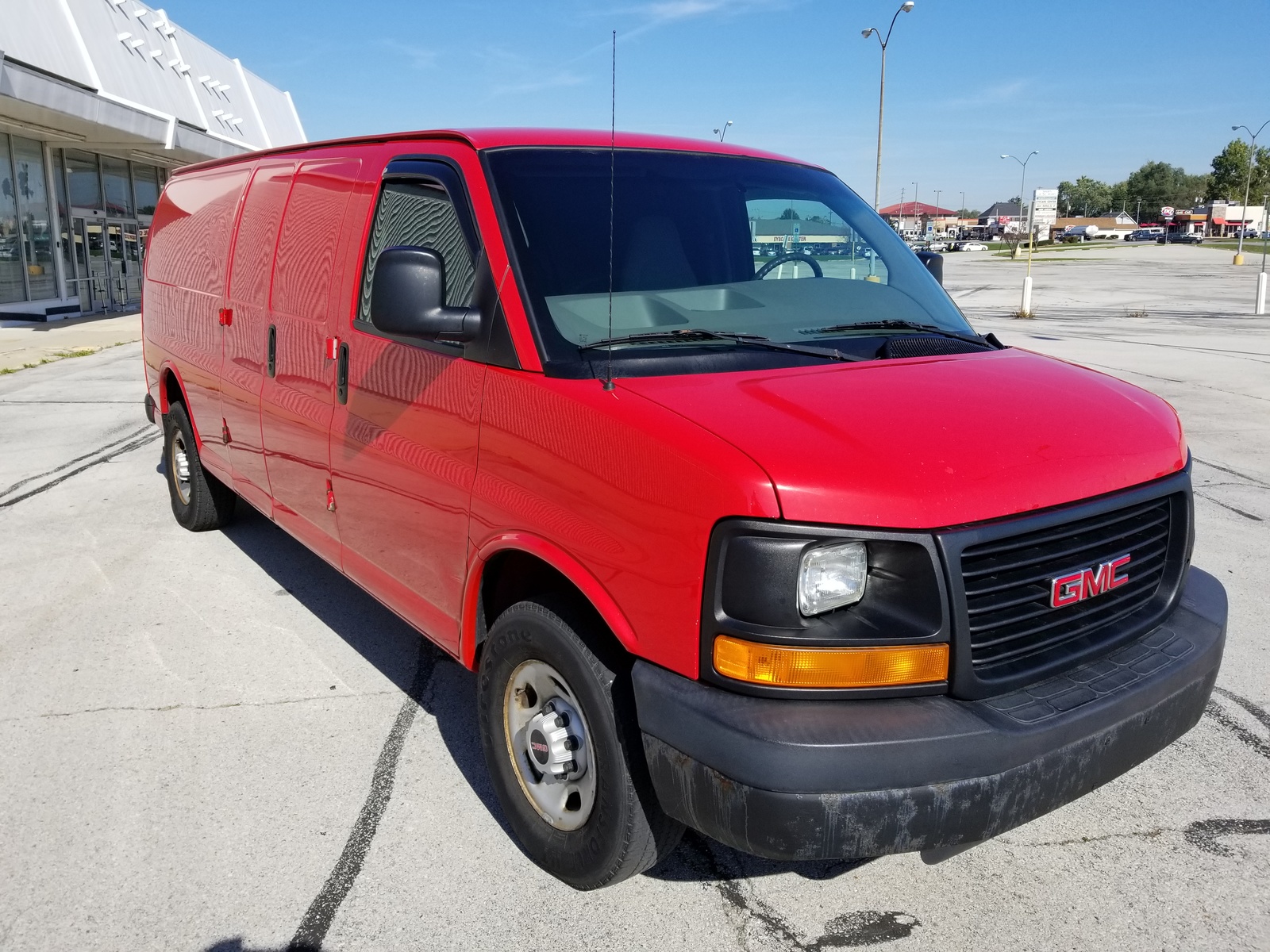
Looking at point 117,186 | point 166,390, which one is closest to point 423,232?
point 166,390

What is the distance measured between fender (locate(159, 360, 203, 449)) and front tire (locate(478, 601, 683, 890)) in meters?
3.42

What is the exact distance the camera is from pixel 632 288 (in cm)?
317

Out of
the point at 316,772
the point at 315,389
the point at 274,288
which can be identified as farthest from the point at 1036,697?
the point at 274,288

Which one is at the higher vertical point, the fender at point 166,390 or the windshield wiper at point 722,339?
the windshield wiper at point 722,339

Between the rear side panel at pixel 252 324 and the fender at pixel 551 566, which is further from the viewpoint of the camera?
the rear side panel at pixel 252 324

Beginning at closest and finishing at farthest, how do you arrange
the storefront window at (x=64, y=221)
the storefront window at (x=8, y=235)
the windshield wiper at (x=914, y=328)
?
the windshield wiper at (x=914, y=328) → the storefront window at (x=8, y=235) → the storefront window at (x=64, y=221)

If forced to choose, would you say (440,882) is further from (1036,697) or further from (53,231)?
(53,231)

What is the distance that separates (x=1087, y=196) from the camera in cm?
19112

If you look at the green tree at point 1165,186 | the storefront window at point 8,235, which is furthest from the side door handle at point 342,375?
the green tree at point 1165,186

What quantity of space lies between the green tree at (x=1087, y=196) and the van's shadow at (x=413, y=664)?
205076 mm

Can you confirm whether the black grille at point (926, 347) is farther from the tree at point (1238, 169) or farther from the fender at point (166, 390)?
the tree at point (1238, 169)

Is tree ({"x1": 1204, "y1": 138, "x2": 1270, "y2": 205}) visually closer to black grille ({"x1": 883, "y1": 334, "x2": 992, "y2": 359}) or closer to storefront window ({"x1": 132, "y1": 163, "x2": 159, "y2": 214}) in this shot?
storefront window ({"x1": 132, "y1": 163, "x2": 159, "y2": 214})

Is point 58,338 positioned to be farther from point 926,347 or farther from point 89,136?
point 926,347

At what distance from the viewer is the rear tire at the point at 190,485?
19.9 feet
